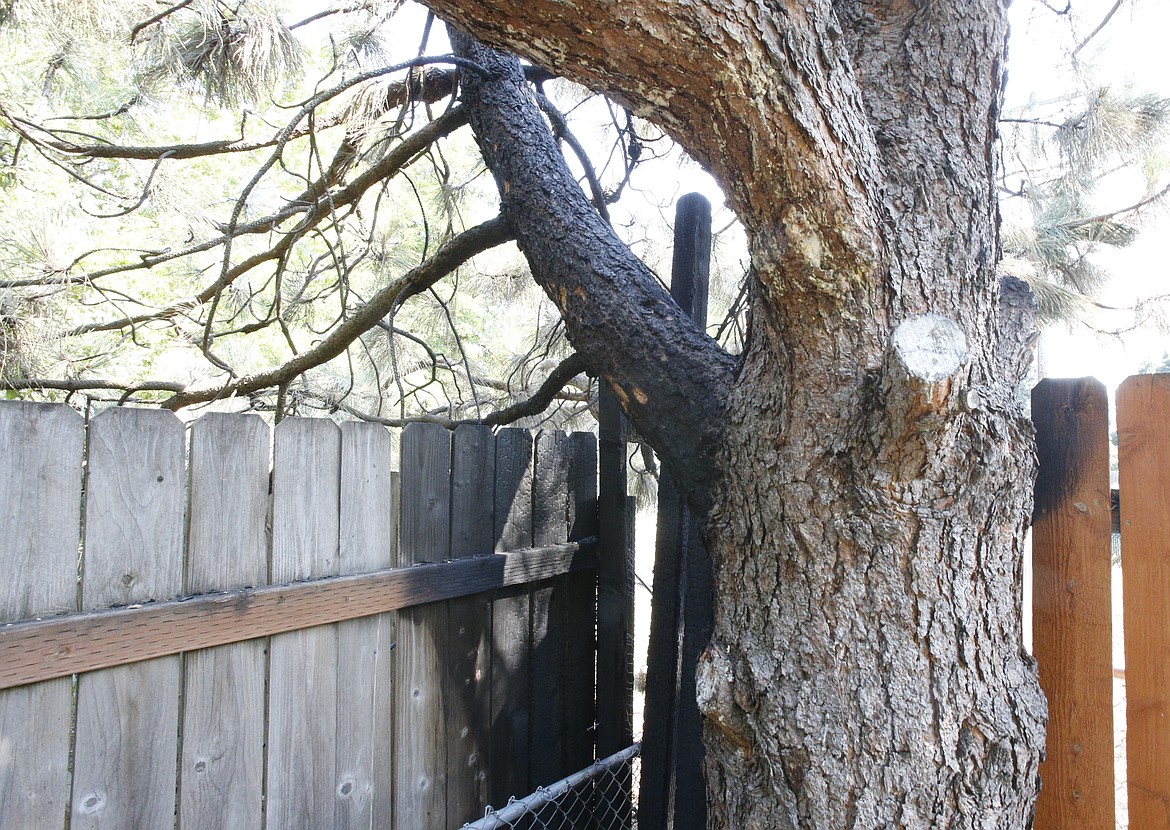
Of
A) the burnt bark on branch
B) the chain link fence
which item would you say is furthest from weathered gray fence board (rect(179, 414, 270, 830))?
the burnt bark on branch

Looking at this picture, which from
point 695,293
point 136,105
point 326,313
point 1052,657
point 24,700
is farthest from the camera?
point 326,313

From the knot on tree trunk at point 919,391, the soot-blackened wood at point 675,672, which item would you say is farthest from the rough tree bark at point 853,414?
the soot-blackened wood at point 675,672

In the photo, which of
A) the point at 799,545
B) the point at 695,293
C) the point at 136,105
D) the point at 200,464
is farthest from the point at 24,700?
the point at 136,105

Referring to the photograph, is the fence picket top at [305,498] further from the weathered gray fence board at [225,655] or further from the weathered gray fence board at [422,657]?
the weathered gray fence board at [422,657]

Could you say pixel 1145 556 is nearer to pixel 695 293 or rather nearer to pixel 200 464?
pixel 695 293

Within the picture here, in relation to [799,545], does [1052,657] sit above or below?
below

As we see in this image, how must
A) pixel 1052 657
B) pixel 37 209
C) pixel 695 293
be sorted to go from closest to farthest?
1. pixel 1052 657
2. pixel 695 293
3. pixel 37 209

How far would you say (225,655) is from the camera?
1.41 m

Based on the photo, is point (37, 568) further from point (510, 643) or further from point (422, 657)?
point (510, 643)

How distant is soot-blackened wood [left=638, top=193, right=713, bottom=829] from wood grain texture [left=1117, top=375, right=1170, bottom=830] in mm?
925

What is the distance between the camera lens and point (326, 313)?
524 cm

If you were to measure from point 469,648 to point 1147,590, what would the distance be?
5.24ft

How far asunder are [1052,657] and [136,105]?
3.85 meters

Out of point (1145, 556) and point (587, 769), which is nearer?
point (1145, 556)
